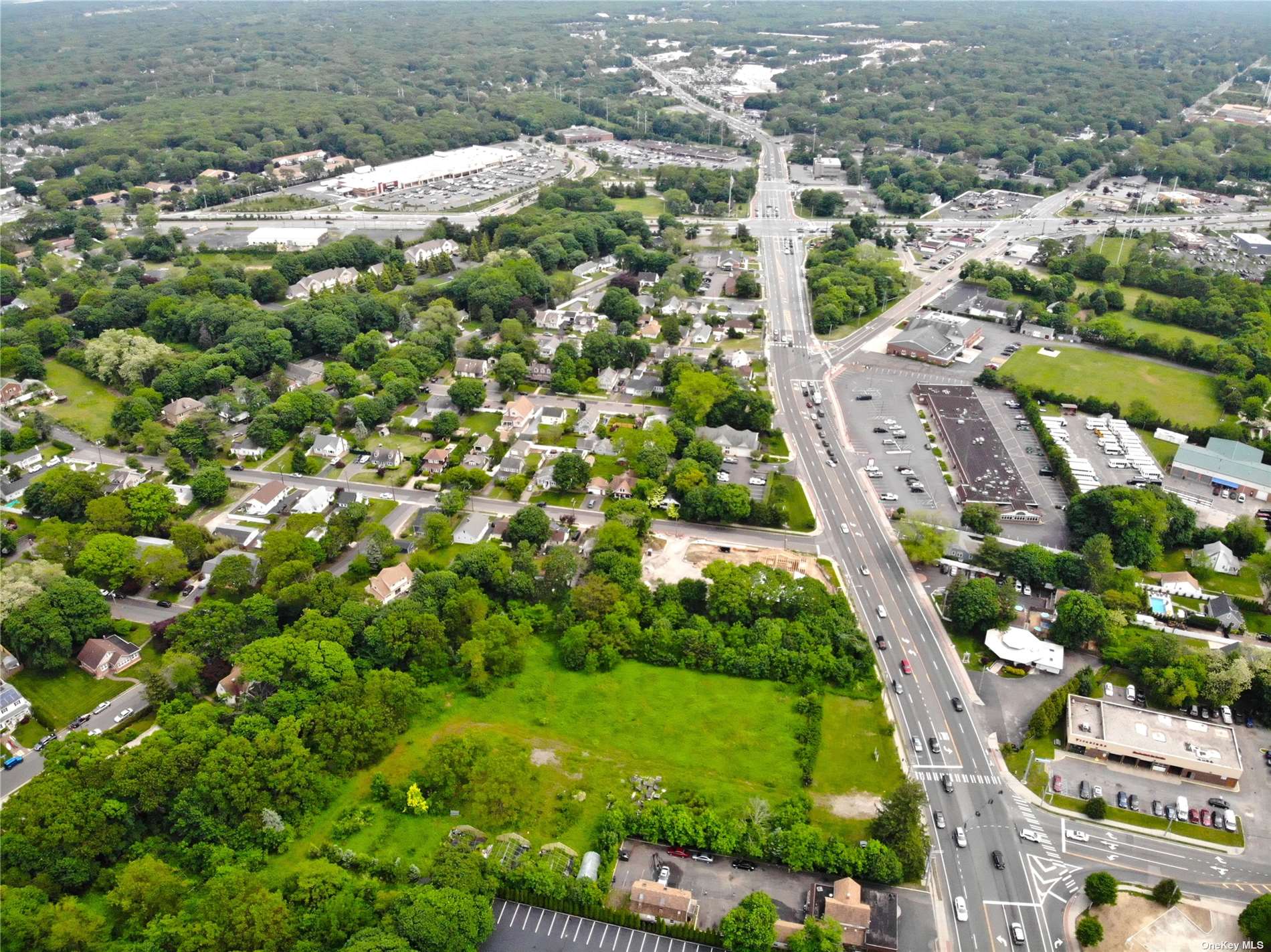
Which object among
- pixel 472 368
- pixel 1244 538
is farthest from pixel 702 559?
pixel 1244 538

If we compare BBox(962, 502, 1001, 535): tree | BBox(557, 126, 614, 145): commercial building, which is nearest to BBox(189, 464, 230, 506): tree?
BBox(962, 502, 1001, 535): tree

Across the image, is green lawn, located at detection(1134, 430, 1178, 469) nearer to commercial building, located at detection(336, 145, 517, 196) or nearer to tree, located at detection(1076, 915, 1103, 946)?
tree, located at detection(1076, 915, 1103, 946)

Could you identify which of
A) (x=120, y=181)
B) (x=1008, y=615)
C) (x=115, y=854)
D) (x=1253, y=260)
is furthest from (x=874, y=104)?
(x=115, y=854)

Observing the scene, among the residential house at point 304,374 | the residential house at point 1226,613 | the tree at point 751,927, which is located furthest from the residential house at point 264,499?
the residential house at point 1226,613

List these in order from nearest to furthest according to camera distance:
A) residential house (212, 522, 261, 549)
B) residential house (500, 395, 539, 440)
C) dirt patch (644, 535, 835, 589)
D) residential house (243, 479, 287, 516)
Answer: dirt patch (644, 535, 835, 589), residential house (212, 522, 261, 549), residential house (243, 479, 287, 516), residential house (500, 395, 539, 440)

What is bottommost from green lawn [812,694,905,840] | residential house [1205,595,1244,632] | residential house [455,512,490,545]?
green lawn [812,694,905,840]

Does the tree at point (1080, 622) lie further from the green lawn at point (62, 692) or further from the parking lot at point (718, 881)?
the green lawn at point (62, 692)
